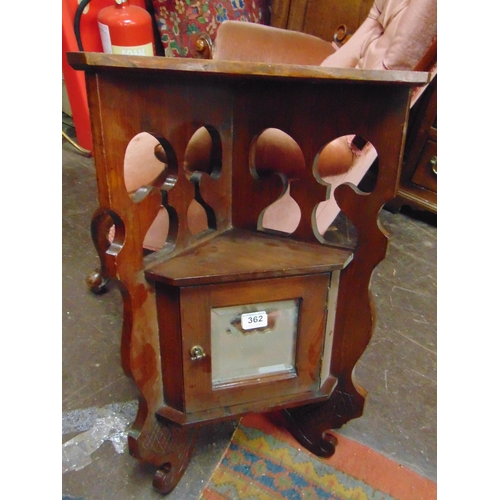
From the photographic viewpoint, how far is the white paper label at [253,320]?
66 centimetres

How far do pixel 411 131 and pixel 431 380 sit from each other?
1.17 m

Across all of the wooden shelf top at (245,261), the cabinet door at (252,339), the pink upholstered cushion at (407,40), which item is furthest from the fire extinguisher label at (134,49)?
the cabinet door at (252,339)

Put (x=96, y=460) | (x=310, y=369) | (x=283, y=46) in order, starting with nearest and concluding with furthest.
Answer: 1. (x=310, y=369)
2. (x=96, y=460)
3. (x=283, y=46)

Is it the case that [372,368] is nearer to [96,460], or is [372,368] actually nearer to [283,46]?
[96,460]

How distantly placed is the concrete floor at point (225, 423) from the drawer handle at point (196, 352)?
0.32 metres

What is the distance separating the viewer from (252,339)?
69cm

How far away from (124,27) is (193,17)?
1.01ft

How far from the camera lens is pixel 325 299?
69 cm

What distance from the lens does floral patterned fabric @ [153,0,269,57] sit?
1.83 m

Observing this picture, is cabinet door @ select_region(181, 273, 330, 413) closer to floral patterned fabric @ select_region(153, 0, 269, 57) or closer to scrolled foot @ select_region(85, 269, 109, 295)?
scrolled foot @ select_region(85, 269, 109, 295)

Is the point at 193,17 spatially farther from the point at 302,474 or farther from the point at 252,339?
the point at 302,474

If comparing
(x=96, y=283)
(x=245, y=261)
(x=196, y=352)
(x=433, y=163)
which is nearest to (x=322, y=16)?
(x=433, y=163)

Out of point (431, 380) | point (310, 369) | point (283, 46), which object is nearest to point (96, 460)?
point (310, 369)

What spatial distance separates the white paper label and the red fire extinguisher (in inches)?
61.4
